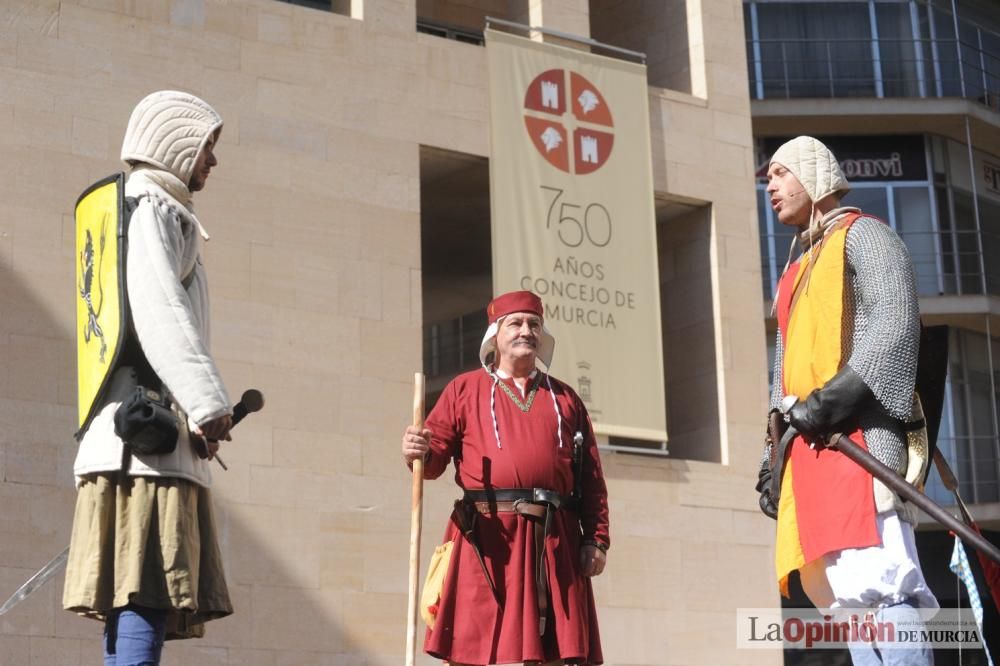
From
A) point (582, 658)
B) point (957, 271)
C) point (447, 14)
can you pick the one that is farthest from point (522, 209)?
point (957, 271)

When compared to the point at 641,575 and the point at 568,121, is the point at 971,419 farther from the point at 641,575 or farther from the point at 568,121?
the point at 641,575

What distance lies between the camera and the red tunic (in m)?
7.48

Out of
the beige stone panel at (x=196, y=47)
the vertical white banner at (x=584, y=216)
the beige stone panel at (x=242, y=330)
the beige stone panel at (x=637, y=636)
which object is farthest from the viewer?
the vertical white banner at (x=584, y=216)

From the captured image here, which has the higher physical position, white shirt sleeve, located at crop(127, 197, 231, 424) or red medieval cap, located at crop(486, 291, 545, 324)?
red medieval cap, located at crop(486, 291, 545, 324)

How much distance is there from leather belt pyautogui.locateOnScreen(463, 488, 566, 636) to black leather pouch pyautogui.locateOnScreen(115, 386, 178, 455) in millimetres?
1874

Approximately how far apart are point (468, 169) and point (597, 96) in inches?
48.8

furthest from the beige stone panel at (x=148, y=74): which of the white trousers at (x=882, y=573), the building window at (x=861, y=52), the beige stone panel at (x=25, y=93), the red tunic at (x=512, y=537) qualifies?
the building window at (x=861, y=52)

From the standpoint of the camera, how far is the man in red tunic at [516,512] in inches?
295

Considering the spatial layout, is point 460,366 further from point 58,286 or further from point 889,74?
point 889,74

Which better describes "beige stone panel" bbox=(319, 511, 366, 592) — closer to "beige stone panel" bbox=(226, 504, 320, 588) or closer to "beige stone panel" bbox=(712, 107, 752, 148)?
"beige stone panel" bbox=(226, 504, 320, 588)

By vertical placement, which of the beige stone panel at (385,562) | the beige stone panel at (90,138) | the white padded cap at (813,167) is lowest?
the beige stone panel at (385,562)

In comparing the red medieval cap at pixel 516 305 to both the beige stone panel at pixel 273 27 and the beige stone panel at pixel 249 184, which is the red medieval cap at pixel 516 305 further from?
the beige stone panel at pixel 273 27

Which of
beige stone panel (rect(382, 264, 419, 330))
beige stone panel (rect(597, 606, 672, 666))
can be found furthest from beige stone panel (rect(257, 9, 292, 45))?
beige stone panel (rect(597, 606, 672, 666))

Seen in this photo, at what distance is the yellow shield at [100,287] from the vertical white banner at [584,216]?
26.3 feet
